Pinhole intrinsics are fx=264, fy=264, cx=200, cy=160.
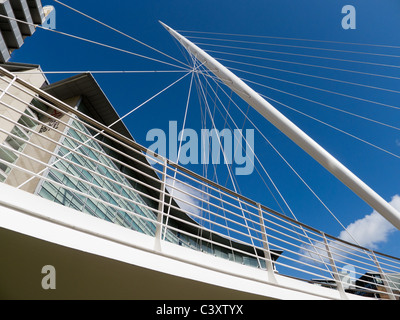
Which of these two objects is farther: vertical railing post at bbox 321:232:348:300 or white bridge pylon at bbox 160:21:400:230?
white bridge pylon at bbox 160:21:400:230

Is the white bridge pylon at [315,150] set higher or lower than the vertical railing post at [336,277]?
higher

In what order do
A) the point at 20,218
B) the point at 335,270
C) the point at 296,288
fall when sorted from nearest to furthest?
1. the point at 20,218
2. the point at 296,288
3. the point at 335,270

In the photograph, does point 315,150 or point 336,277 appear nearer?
point 336,277

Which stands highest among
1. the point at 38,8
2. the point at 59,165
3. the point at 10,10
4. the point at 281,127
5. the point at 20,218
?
the point at 38,8

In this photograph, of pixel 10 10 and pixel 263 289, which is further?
pixel 10 10

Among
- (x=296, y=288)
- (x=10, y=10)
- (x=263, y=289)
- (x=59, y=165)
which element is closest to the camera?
(x=263, y=289)

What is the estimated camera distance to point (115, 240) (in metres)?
2.69

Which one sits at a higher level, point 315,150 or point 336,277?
point 315,150

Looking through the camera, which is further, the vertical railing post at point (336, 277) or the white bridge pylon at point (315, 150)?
the white bridge pylon at point (315, 150)

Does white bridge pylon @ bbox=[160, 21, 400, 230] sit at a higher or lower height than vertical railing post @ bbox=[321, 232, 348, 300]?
higher
